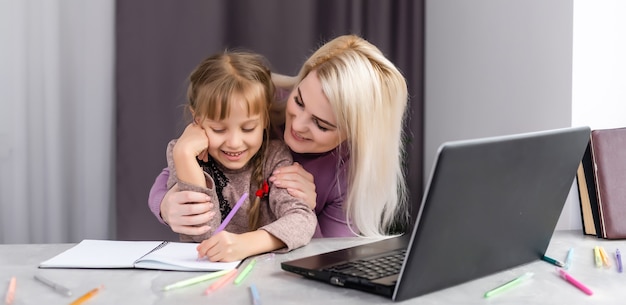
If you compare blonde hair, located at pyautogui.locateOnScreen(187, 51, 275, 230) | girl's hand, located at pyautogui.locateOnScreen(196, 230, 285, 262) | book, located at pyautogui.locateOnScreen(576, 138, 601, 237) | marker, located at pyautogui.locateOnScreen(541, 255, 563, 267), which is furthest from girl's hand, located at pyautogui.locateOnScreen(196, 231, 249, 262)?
book, located at pyautogui.locateOnScreen(576, 138, 601, 237)

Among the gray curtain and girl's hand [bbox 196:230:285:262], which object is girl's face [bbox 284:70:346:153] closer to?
girl's hand [bbox 196:230:285:262]

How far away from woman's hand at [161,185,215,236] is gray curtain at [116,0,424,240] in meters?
1.09

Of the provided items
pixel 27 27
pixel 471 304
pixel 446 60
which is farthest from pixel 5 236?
pixel 471 304

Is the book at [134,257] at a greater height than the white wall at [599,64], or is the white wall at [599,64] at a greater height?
the white wall at [599,64]

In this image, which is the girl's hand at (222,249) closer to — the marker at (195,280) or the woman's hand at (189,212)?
the marker at (195,280)

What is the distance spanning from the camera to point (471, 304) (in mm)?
954

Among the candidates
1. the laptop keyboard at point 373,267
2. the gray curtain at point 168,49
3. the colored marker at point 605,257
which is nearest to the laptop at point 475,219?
the laptop keyboard at point 373,267

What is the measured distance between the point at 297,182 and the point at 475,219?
57 cm

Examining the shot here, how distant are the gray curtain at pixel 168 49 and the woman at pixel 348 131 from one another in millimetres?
924

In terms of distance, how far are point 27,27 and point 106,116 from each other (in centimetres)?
38

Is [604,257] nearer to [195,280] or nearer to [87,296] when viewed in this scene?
[195,280]

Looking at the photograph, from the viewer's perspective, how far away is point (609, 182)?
1444mm

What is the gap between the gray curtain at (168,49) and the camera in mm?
2432

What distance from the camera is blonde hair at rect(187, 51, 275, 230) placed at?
1447mm
